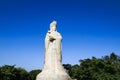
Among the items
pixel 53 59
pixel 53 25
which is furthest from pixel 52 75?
pixel 53 25

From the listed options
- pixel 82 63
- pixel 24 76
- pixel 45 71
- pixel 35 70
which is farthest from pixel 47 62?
pixel 35 70

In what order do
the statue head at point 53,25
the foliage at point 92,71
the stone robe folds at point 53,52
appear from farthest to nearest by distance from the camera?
1. the foliage at point 92,71
2. the statue head at point 53,25
3. the stone robe folds at point 53,52

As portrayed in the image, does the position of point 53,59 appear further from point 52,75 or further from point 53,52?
point 52,75

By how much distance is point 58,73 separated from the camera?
18094 millimetres

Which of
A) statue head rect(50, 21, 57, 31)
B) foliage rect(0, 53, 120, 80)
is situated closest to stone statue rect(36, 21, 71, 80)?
statue head rect(50, 21, 57, 31)

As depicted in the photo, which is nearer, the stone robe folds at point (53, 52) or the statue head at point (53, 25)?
the stone robe folds at point (53, 52)

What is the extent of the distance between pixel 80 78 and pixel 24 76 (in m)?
17.4

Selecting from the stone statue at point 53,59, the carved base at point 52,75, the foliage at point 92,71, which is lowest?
→ the carved base at point 52,75

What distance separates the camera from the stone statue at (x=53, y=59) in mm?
18031

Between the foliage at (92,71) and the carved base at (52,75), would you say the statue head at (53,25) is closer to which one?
the carved base at (52,75)

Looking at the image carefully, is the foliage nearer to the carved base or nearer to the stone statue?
the stone statue

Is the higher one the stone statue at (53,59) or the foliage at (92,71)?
the foliage at (92,71)

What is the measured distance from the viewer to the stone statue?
18031 millimetres

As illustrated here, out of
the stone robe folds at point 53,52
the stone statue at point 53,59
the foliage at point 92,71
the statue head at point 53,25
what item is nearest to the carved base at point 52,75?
the stone statue at point 53,59
